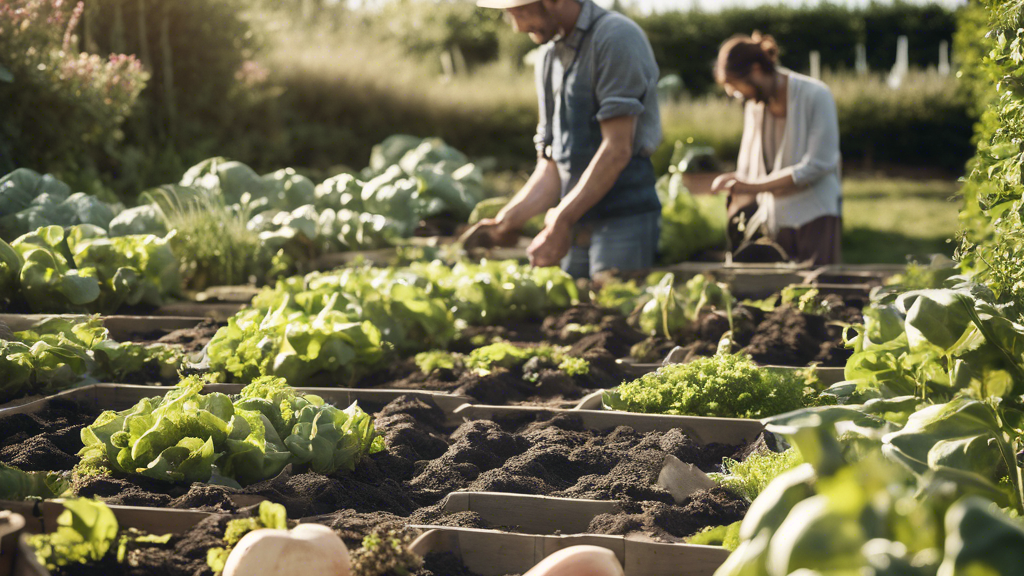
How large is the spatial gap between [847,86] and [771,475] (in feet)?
45.9

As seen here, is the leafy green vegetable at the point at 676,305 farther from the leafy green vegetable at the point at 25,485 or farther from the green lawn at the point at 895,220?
the green lawn at the point at 895,220

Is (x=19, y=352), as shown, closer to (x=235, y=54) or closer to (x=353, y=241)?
(x=353, y=241)

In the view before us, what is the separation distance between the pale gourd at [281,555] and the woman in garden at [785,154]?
419 centimetres

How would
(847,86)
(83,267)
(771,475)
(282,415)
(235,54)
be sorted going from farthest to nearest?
(847,86) < (235,54) < (83,267) < (282,415) < (771,475)

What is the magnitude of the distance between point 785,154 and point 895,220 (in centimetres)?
564

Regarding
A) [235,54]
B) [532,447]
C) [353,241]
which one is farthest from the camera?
[235,54]

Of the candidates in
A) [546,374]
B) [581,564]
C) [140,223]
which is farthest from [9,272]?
[581,564]

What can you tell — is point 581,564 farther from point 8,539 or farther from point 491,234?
point 491,234

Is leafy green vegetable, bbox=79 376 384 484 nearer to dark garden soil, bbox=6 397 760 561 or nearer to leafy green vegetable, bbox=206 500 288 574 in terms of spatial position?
dark garden soil, bbox=6 397 760 561

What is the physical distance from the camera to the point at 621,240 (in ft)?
15.2

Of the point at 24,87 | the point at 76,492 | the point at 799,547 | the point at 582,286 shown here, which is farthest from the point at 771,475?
the point at 24,87

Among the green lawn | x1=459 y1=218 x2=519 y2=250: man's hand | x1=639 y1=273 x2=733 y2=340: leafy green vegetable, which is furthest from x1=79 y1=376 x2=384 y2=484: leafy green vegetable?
the green lawn

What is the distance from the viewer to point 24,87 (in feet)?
18.2

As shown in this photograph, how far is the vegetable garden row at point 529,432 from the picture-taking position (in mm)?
1203
